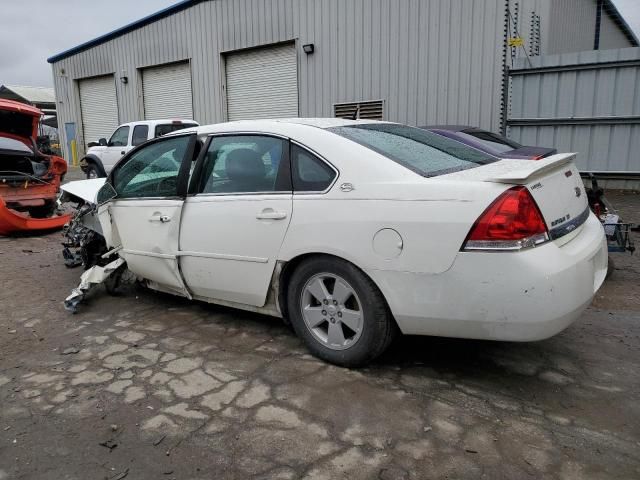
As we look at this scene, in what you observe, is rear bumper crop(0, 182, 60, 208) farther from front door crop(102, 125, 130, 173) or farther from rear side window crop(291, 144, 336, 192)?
rear side window crop(291, 144, 336, 192)

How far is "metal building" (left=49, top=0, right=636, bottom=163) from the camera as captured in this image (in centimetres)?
1100

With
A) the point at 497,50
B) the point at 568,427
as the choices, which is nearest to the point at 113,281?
the point at 568,427

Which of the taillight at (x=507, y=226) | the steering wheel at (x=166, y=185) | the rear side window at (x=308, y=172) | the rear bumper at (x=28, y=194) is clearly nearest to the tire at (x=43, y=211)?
the rear bumper at (x=28, y=194)

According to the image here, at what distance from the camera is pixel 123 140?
42.5 feet

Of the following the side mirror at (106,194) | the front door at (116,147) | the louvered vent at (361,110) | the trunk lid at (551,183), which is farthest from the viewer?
the front door at (116,147)

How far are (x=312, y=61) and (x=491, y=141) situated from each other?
311 inches

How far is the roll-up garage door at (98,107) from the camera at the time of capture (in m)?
20.3

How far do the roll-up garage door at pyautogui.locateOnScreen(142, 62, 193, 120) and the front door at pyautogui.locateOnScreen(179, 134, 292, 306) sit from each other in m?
14.3

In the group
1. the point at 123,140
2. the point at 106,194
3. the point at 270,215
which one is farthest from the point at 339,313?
the point at 123,140

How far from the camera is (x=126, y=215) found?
418cm

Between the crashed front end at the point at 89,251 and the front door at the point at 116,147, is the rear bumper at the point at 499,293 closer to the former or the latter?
the crashed front end at the point at 89,251

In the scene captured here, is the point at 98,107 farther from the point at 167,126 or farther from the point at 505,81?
the point at 505,81

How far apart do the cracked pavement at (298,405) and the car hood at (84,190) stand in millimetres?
1383

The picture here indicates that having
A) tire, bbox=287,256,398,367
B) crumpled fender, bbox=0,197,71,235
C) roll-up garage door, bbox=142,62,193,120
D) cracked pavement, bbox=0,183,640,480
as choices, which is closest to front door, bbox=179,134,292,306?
tire, bbox=287,256,398,367
